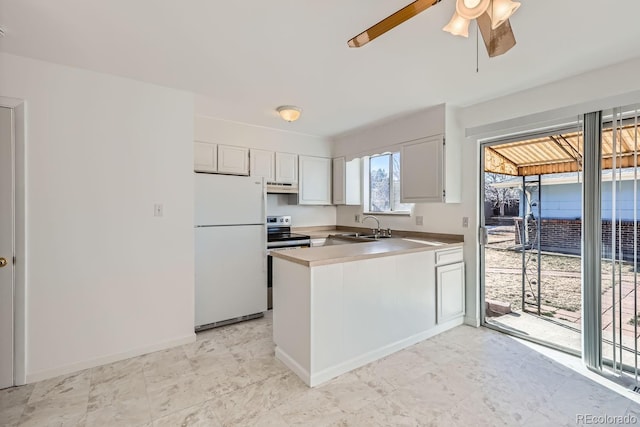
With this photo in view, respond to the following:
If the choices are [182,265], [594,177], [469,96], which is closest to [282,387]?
[182,265]

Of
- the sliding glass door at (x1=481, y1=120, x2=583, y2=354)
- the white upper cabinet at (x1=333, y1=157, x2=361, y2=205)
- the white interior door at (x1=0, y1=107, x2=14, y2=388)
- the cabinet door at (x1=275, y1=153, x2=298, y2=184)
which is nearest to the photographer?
the white interior door at (x1=0, y1=107, x2=14, y2=388)

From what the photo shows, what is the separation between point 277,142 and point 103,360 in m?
3.03

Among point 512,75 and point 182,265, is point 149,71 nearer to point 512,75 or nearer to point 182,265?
point 182,265

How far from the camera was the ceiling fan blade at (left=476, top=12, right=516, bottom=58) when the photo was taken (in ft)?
4.68

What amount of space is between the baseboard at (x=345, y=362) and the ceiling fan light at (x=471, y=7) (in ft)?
7.44

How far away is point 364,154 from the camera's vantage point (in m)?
4.28

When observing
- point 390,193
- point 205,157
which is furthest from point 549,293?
point 205,157

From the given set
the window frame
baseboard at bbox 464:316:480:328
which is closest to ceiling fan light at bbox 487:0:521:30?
the window frame

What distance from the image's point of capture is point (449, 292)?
124 inches

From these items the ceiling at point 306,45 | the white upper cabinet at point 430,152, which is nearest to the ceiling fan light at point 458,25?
the ceiling at point 306,45

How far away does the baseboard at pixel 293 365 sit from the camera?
2215 millimetres

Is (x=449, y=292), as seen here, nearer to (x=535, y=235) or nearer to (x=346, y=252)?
(x=535, y=235)

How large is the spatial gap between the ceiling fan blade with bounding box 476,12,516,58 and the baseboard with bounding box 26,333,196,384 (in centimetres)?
313

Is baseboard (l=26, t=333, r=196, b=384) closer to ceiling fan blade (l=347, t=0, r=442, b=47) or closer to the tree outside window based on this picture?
ceiling fan blade (l=347, t=0, r=442, b=47)
